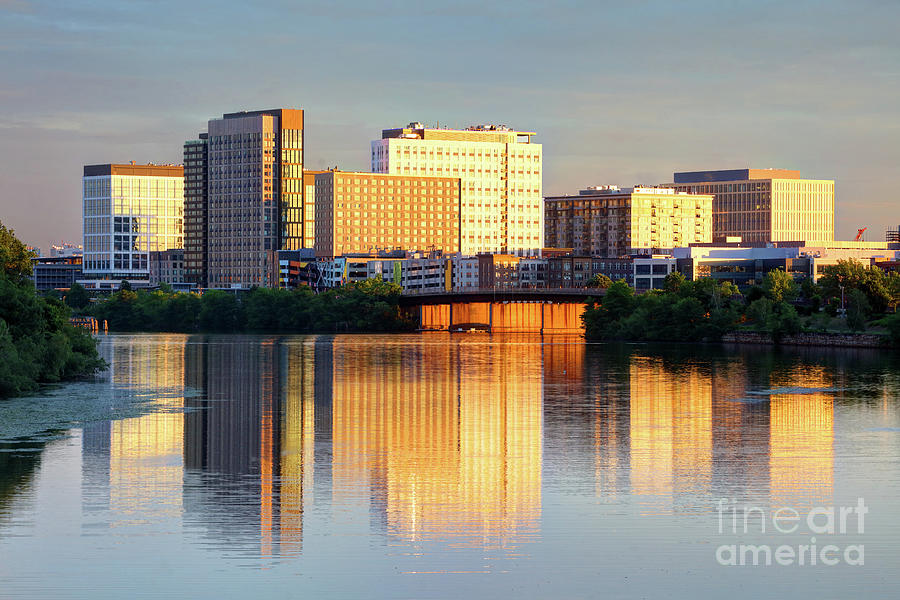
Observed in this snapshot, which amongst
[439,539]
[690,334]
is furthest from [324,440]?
[690,334]

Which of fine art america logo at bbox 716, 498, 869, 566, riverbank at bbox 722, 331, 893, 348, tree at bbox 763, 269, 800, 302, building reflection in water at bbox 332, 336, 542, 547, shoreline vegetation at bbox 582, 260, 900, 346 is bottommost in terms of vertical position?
fine art america logo at bbox 716, 498, 869, 566

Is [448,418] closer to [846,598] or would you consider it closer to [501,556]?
[501,556]

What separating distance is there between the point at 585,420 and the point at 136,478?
24.0 metres

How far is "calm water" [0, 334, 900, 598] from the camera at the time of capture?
94.7ft

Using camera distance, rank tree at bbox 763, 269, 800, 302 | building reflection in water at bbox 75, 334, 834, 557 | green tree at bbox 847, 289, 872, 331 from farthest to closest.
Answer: tree at bbox 763, 269, 800, 302, green tree at bbox 847, 289, 872, 331, building reflection in water at bbox 75, 334, 834, 557

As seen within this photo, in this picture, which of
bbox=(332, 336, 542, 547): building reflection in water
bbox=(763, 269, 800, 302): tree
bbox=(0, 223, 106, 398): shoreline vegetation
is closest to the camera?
bbox=(332, 336, 542, 547): building reflection in water

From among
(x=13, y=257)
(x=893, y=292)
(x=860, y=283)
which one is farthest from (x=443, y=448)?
(x=893, y=292)

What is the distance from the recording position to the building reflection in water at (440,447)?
118 ft

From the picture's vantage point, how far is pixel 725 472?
141 ft

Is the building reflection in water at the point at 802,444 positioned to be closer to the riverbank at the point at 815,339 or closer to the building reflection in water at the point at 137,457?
the building reflection in water at the point at 137,457

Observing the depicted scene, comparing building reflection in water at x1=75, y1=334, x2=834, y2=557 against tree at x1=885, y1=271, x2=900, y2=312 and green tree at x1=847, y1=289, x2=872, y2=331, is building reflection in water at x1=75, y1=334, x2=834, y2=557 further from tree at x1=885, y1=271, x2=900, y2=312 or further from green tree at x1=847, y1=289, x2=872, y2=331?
tree at x1=885, y1=271, x2=900, y2=312

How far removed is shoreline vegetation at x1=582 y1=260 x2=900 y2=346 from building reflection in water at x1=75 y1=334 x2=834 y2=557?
49.4 m

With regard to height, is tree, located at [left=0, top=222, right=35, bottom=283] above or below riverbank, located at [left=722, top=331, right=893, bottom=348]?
above

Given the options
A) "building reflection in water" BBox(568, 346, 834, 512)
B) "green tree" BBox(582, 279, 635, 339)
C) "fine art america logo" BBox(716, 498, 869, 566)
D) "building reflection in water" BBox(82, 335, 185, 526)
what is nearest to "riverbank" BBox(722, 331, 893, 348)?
"green tree" BBox(582, 279, 635, 339)
